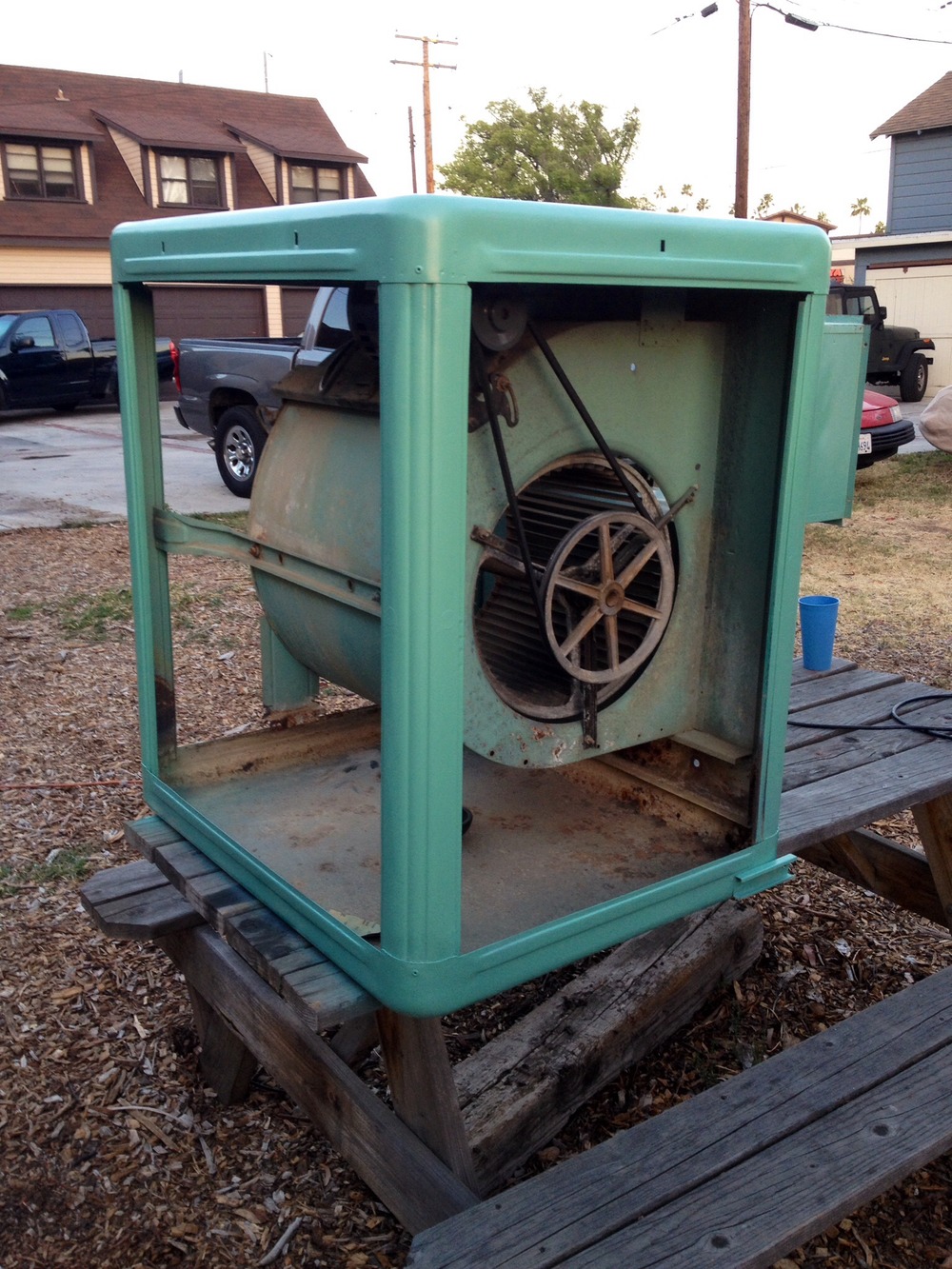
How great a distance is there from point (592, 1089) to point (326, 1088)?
0.64m

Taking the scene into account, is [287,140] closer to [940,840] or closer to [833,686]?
[833,686]

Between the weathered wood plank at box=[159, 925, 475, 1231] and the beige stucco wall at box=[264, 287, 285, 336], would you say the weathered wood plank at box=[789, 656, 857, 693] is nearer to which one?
the weathered wood plank at box=[159, 925, 475, 1231]

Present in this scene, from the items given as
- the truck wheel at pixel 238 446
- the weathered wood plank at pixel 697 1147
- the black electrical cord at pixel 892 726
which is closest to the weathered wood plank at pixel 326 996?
the weathered wood plank at pixel 697 1147

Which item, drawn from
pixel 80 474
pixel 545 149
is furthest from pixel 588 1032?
pixel 545 149

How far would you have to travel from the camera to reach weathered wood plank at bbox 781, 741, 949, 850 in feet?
7.66

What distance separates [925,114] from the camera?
23.2 m

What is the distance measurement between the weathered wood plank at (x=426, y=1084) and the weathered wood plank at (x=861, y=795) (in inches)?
30.6

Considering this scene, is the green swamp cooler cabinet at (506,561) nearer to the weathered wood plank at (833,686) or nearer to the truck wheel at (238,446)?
the weathered wood plank at (833,686)

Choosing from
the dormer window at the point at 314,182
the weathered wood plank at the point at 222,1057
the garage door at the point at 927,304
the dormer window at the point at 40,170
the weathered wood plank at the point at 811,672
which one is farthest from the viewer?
the dormer window at the point at 314,182

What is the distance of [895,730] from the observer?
2854 mm

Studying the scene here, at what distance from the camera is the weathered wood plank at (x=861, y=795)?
7.66ft

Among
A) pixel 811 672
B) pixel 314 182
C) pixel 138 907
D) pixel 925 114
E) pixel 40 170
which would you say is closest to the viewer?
pixel 138 907

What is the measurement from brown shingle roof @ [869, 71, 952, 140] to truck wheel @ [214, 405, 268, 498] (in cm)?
1841

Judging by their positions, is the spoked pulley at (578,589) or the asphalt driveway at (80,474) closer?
the spoked pulley at (578,589)
